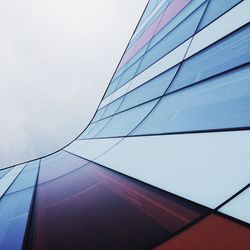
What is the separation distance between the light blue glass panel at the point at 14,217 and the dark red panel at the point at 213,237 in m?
2.15

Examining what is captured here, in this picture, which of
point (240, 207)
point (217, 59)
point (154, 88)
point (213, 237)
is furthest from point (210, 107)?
point (154, 88)

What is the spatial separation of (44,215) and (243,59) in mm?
3778

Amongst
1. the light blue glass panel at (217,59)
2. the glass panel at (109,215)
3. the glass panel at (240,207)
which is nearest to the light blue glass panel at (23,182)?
the glass panel at (109,215)

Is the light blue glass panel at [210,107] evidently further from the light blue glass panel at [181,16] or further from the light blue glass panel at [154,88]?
the light blue glass panel at [181,16]

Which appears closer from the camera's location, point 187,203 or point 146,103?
point 187,203

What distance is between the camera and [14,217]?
4.76 meters

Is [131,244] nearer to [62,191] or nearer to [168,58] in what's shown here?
[62,191]

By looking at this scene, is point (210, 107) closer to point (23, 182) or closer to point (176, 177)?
point (176, 177)

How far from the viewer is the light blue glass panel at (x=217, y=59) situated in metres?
4.16

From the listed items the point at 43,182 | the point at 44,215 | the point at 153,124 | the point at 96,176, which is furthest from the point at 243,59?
the point at 43,182

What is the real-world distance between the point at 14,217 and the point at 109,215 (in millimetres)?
2206

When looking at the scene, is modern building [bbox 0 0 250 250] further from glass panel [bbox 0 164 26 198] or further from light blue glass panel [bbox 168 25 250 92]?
glass panel [bbox 0 164 26 198]

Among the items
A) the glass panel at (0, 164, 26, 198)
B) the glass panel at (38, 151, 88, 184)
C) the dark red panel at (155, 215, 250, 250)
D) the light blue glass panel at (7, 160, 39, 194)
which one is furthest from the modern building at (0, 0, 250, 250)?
the glass panel at (0, 164, 26, 198)

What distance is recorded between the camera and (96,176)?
5426 millimetres
